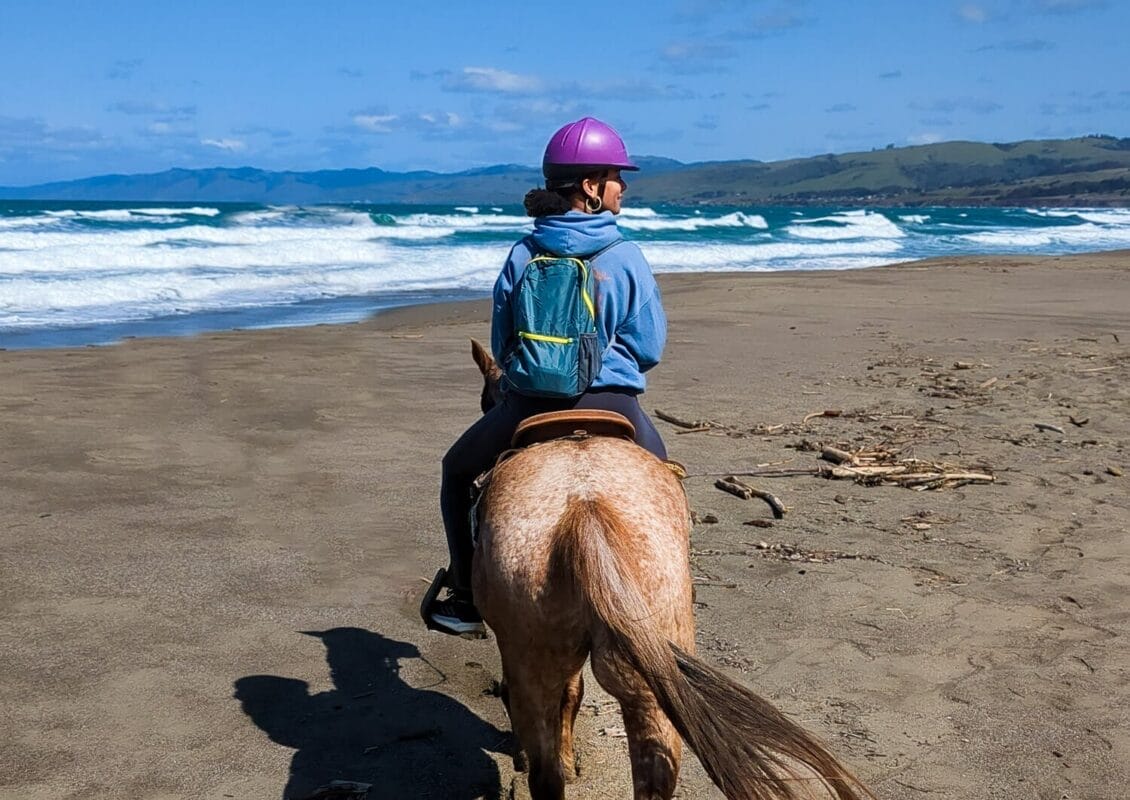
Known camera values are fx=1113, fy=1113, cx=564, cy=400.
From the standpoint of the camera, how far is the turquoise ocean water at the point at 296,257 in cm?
1884

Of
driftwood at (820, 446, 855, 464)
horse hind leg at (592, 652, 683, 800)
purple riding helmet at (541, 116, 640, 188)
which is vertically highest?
purple riding helmet at (541, 116, 640, 188)

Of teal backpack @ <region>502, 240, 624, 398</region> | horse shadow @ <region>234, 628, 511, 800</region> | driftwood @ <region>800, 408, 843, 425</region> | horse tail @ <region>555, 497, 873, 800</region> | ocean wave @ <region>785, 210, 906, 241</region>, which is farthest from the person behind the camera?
ocean wave @ <region>785, 210, 906, 241</region>

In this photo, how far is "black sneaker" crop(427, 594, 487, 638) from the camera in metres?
4.32

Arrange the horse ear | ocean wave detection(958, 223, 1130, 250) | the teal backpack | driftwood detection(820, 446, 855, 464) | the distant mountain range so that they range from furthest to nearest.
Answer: the distant mountain range → ocean wave detection(958, 223, 1130, 250) → driftwood detection(820, 446, 855, 464) → the horse ear → the teal backpack

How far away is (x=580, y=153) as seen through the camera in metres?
3.64

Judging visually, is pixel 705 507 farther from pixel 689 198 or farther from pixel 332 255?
pixel 689 198

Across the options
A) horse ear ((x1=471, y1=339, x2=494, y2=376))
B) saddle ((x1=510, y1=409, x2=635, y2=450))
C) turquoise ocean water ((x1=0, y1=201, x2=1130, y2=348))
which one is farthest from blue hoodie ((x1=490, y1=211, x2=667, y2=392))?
turquoise ocean water ((x1=0, y1=201, x2=1130, y2=348))

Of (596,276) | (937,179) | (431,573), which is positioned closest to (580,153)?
(596,276)

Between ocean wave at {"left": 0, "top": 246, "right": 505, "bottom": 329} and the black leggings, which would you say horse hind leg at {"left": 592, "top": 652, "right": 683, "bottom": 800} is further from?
ocean wave at {"left": 0, "top": 246, "right": 505, "bottom": 329}

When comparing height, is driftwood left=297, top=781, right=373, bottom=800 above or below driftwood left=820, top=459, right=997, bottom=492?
below

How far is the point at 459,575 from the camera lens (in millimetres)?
4098

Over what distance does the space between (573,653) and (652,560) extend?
1.09ft

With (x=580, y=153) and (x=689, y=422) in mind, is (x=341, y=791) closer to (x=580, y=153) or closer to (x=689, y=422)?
(x=580, y=153)

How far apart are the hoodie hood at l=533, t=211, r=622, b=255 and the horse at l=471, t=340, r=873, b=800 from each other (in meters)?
0.61
